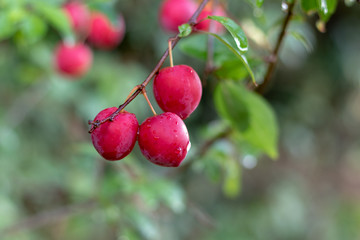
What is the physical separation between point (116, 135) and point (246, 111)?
0.93ft

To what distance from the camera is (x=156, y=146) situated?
0.40 m

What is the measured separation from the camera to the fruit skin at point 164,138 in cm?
40

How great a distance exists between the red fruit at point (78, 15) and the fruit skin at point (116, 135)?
0.88 meters

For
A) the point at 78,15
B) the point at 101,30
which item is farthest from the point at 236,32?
the point at 101,30

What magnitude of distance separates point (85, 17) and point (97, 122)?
38.9 inches

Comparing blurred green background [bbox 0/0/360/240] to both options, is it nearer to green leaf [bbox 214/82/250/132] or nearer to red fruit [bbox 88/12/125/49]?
red fruit [bbox 88/12/125/49]

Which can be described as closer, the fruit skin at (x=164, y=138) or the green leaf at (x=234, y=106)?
the fruit skin at (x=164, y=138)

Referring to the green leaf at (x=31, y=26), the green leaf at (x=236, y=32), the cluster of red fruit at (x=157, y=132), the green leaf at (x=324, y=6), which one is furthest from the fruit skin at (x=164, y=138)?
the green leaf at (x=31, y=26)

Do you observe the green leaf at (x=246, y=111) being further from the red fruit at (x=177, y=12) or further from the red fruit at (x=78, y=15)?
the red fruit at (x=78, y=15)

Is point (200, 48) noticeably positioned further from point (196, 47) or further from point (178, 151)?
point (178, 151)

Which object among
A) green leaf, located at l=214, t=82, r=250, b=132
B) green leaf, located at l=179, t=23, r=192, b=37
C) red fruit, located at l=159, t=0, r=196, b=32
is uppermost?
green leaf, located at l=179, t=23, r=192, b=37

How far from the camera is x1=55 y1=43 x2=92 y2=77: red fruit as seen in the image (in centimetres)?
132

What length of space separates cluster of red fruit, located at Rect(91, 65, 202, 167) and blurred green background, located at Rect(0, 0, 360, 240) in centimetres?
65

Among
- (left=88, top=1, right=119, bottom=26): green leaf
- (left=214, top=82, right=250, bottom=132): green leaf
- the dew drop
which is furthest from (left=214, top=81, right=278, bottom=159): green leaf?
(left=88, top=1, right=119, bottom=26): green leaf
